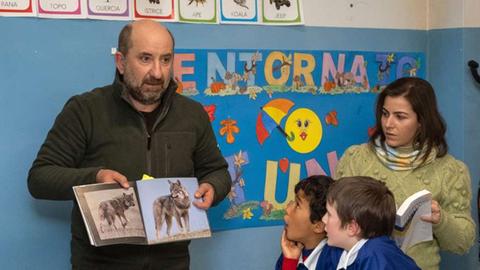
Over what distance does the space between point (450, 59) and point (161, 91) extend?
1502 mm

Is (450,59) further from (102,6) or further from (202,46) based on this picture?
(102,6)

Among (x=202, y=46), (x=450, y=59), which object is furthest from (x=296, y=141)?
(x=450, y=59)

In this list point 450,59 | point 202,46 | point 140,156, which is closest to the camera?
point 140,156

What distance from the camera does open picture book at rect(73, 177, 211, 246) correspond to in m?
1.97

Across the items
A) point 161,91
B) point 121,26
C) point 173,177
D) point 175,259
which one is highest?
point 121,26

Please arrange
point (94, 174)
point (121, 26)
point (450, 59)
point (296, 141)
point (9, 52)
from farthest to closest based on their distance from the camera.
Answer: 1. point (450, 59)
2. point (296, 141)
3. point (121, 26)
4. point (9, 52)
5. point (94, 174)

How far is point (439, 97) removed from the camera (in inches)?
123

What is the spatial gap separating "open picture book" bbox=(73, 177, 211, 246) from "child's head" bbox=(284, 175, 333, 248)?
0.38 metres

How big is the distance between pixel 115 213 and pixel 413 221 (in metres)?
0.97

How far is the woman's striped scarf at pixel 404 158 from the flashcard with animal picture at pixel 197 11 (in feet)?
2.78

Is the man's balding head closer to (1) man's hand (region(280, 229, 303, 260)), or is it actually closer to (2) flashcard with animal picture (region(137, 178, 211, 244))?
(2) flashcard with animal picture (region(137, 178, 211, 244))

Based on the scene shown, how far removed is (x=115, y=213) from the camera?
6.56 ft

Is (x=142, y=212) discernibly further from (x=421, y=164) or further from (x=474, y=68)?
(x=474, y=68)

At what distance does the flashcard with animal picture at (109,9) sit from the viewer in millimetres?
2430
